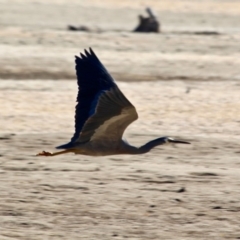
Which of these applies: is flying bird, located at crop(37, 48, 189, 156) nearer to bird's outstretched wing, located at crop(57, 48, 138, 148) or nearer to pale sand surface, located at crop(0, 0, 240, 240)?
bird's outstretched wing, located at crop(57, 48, 138, 148)

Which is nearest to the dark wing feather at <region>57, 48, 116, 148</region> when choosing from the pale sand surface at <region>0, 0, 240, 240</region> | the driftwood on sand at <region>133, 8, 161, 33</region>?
the pale sand surface at <region>0, 0, 240, 240</region>

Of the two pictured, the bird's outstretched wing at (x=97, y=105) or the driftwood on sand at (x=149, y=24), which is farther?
the driftwood on sand at (x=149, y=24)

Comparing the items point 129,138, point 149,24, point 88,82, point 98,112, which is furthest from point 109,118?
point 149,24

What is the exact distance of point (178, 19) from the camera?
23.2 meters

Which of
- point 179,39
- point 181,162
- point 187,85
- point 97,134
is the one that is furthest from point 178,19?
point 97,134

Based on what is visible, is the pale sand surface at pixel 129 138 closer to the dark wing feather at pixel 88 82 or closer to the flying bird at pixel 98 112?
the flying bird at pixel 98 112

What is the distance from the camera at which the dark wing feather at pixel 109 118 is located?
286 inches

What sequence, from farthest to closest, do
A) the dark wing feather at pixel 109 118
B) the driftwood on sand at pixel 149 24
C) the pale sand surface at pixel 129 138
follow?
1. the driftwood on sand at pixel 149 24
2. the pale sand surface at pixel 129 138
3. the dark wing feather at pixel 109 118

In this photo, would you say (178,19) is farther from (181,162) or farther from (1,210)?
(1,210)

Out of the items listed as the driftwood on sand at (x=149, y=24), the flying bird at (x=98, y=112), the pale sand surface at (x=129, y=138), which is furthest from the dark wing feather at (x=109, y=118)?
the driftwood on sand at (x=149, y=24)

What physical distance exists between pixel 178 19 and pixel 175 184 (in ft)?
49.0

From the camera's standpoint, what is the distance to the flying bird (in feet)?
24.0

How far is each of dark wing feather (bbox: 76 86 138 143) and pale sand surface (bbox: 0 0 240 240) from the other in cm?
56

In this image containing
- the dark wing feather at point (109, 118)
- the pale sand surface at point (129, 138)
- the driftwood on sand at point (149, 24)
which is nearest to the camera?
the dark wing feather at point (109, 118)
